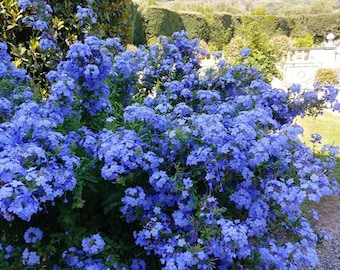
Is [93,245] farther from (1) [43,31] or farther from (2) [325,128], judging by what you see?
(2) [325,128]

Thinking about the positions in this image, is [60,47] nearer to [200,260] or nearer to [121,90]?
[121,90]

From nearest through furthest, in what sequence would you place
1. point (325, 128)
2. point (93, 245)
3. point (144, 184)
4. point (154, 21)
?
point (93, 245) < point (144, 184) < point (325, 128) < point (154, 21)

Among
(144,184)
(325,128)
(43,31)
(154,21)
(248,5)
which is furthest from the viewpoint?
(248,5)

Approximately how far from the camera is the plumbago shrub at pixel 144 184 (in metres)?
1.54

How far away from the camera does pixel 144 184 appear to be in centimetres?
184

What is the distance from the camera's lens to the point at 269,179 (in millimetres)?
1823

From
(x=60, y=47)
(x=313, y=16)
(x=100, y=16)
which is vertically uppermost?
(x=100, y=16)

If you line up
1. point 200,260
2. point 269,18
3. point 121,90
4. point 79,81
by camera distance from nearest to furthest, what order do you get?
point 200,260 → point 79,81 → point 121,90 → point 269,18

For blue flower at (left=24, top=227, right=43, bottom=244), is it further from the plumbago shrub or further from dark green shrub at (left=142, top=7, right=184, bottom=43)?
dark green shrub at (left=142, top=7, right=184, bottom=43)

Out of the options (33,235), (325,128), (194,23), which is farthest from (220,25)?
(33,235)

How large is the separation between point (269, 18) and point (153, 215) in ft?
82.7

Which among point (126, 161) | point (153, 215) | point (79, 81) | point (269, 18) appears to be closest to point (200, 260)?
point (153, 215)

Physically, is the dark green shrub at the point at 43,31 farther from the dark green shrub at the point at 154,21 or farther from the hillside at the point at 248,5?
the hillside at the point at 248,5

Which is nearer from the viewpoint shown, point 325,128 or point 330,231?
point 330,231
